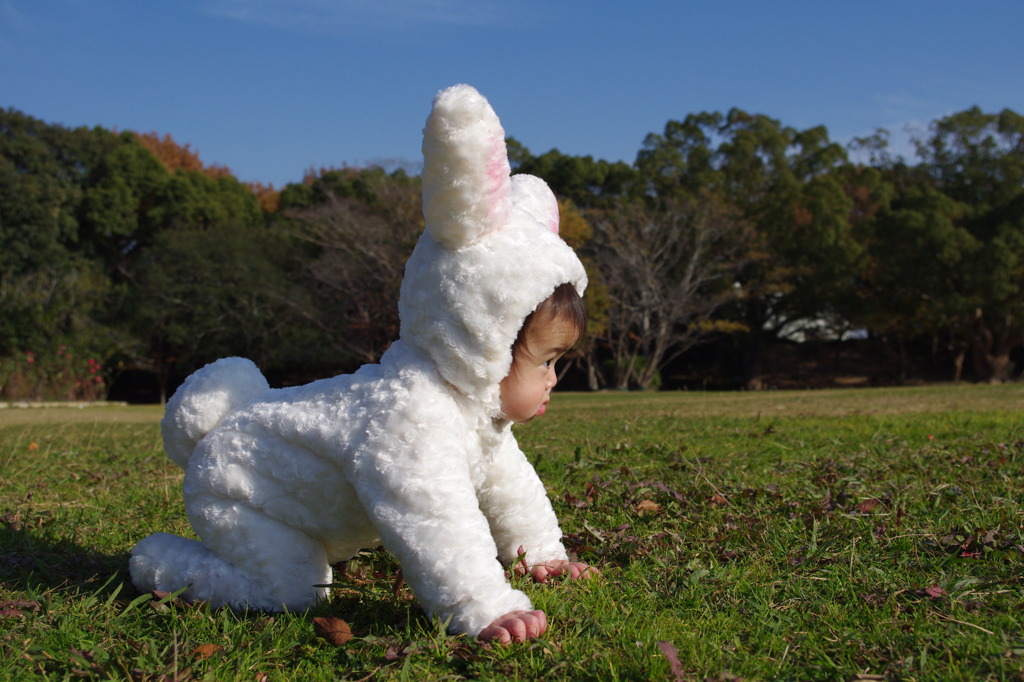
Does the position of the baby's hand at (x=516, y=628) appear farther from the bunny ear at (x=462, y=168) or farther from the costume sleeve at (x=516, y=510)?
the bunny ear at (x=462, y=168)

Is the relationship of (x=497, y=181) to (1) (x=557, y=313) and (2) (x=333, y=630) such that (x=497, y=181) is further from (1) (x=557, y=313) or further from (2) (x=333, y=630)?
(2) (x=333, y=630)

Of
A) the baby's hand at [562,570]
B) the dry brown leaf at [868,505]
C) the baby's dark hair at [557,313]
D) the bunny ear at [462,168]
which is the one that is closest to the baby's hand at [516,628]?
the baby's hand at [562,570]

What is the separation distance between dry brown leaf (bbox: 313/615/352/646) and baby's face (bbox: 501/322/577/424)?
2.44 feet

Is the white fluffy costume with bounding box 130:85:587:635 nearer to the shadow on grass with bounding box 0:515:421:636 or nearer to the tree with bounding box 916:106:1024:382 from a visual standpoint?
the shadow on grass with bounding box 0:515:421:636

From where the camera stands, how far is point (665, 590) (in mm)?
2350

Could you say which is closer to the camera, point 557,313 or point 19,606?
point 19,606

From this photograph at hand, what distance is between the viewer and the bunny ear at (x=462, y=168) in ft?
7.06

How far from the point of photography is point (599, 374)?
26609 mm

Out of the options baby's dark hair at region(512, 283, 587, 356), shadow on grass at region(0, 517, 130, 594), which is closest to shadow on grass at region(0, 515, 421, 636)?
shadow on grass at region(0, 517, 130, 594)

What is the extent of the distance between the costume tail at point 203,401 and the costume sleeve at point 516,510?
790 mm

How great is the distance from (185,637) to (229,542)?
0.35 m

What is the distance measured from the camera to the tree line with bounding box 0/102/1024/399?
938 inches

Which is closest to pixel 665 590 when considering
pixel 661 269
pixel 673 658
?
pixel 673 658

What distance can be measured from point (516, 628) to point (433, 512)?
14.2 inches
